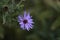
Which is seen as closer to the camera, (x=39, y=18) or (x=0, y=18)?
(x=0, y=18)

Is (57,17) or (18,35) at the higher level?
(57,17)

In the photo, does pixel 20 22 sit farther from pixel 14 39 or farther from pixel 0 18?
pixel 14 39

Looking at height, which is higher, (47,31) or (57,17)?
(57,17)

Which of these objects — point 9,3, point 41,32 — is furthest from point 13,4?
point 41,32

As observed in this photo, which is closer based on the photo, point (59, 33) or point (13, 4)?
point (13, 4)

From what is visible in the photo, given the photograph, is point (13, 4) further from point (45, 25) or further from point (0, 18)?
point (45, 25)

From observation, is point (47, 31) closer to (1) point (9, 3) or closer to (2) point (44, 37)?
(2) point (44, 37)

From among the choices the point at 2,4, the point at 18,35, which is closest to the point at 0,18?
the point at 2,4

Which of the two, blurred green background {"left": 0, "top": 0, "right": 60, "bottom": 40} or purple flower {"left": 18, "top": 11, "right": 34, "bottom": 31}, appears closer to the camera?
purple flower {"left": 18, "top": 11, "right": 34, "bottom": 31}

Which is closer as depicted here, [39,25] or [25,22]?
[25,22]

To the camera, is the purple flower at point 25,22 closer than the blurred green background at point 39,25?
Yes
